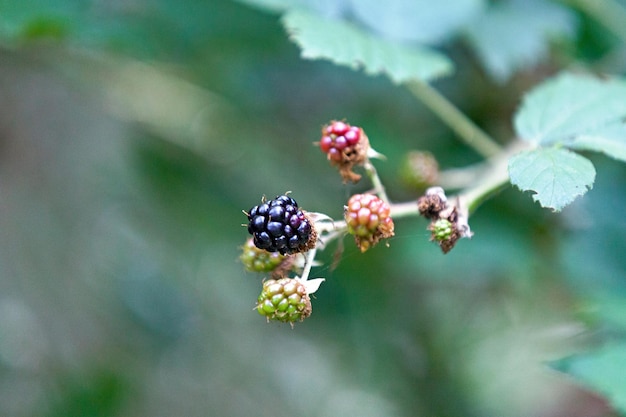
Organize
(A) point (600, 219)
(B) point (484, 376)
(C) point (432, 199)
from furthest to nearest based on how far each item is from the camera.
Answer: (B) point (484, 376), (A) point (600, 219), (C) point (432, 199)

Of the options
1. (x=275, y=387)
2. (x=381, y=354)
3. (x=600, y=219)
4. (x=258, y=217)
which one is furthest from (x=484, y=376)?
(x=258, y=217)

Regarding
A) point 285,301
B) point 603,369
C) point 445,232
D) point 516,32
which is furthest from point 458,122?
point 285,301

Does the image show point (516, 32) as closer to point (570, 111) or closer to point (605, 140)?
point (570, 111)

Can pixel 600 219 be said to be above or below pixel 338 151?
above

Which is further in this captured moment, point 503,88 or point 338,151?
point 503,88

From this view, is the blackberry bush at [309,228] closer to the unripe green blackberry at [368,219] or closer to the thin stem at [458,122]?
the unripe green blackberry at [368,219]

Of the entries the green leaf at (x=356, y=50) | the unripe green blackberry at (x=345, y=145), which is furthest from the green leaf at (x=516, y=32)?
the unripe green blackberry at (x=345, y=145)

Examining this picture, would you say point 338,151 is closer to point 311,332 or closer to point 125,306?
point 311,332
